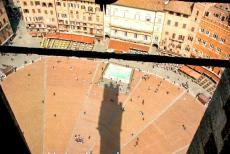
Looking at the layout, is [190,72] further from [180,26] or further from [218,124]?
[218,124]

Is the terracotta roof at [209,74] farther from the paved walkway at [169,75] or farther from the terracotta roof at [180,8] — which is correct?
the terracotta roof at [180,8]

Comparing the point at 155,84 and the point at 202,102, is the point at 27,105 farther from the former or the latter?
the point at 202,102

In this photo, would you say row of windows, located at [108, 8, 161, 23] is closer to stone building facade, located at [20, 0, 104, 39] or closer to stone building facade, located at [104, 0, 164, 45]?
stone building facade, located at [104, 0, 164, 45]

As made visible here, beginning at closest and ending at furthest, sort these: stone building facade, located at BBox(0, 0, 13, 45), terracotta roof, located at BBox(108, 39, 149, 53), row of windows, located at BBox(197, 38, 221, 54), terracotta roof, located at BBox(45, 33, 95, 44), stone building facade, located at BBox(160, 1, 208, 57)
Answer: stone building facade, located at BBox(160, 1, 208, 57), row of windows, located at BBox(197, 38, 221, 54), stone building facade, located at BBox(0, 0, 13, 45), terracotta roof, located at BBox(108, 39, 149, 53), terracotta roof, located at BBox(45, 33, 95, 44)

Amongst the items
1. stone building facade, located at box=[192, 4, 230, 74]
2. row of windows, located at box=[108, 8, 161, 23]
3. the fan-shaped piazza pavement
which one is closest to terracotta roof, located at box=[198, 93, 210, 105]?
the fan-shaped piazza pavement

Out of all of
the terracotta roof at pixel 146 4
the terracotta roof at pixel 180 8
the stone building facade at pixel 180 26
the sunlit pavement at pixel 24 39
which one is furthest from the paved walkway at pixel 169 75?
the sunlit pavement at pixel 24 39

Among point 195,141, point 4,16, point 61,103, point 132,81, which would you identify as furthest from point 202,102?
point 195,141
